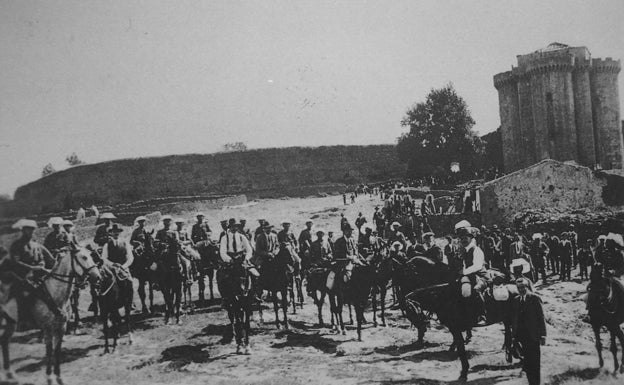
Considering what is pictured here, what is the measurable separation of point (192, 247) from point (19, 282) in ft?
18.6

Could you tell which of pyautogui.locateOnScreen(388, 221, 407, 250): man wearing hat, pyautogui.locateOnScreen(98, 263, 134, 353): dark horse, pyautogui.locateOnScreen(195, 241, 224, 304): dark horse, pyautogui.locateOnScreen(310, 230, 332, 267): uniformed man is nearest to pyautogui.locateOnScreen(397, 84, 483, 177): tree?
pyautogui.locateOnScreen(388, 221, 407, 250): man wearing hat

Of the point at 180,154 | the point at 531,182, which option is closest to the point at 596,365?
the point at 531,182

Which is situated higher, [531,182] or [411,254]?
[531,182]

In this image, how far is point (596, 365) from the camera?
22.6 ft

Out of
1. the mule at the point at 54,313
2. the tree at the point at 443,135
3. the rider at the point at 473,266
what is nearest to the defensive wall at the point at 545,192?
the rider at the point at 473,266

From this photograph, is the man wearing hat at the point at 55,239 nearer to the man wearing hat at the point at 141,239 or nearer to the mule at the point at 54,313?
the mule at the point at 54,313

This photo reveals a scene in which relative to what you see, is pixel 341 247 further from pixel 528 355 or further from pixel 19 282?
pixel 19 282

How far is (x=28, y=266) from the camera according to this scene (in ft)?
18.1

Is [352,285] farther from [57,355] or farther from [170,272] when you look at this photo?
[57,355]

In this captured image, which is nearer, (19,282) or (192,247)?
→ (19,282)

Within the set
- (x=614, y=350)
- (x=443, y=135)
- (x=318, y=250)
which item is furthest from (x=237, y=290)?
(x=443, y=135)

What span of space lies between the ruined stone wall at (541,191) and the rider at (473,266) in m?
14.2

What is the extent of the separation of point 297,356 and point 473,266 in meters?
3.07

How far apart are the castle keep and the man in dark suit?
33.6 metres
